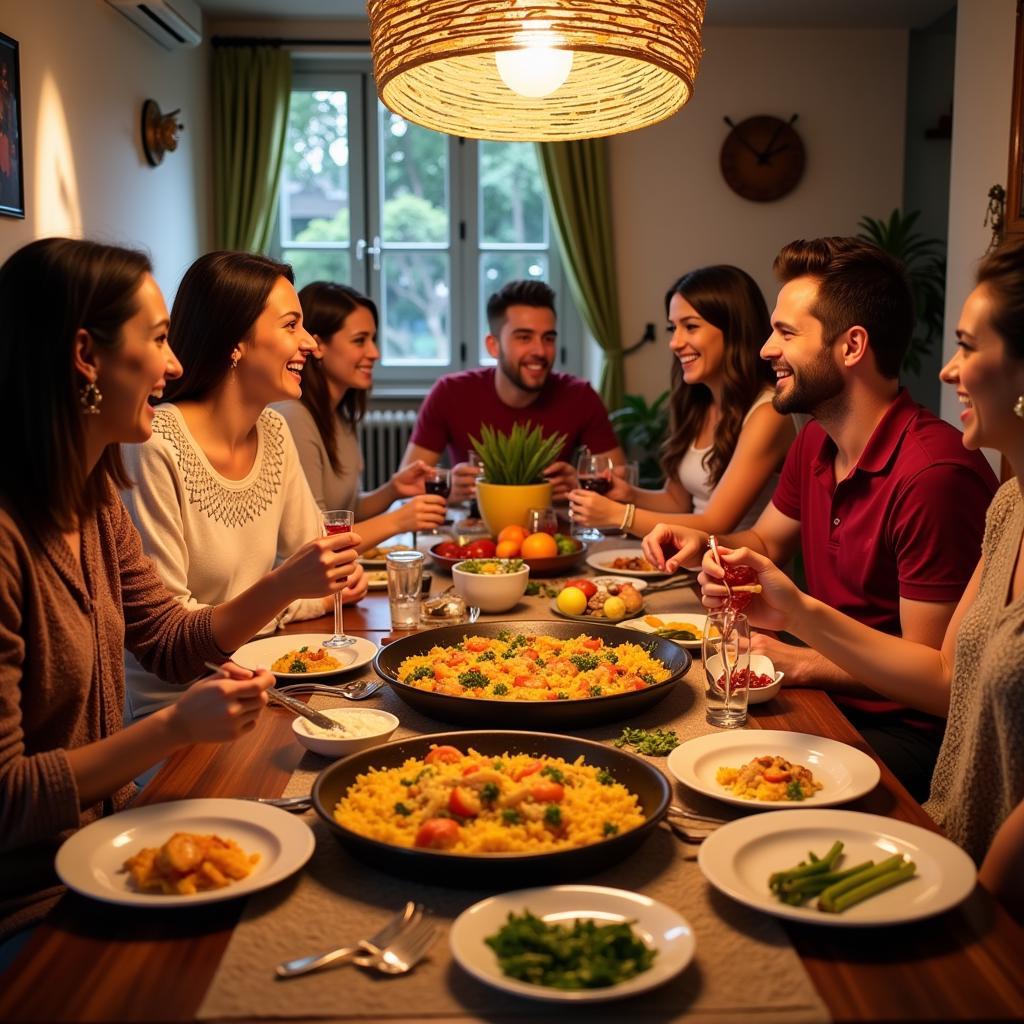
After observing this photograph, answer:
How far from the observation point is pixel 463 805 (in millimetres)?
1217

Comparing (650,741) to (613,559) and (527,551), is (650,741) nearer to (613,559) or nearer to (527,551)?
(527,551)

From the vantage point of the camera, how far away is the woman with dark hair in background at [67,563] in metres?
1.33

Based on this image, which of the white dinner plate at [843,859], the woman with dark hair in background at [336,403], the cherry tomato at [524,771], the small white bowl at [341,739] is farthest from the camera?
the woman with dark hair in background at [336,403]

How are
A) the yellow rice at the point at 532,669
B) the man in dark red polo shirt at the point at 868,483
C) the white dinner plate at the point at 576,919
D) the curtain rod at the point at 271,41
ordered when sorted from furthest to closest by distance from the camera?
the curtain rod at the point at 271,41 → the man in dark red polo shirt at the point at 868,483 → the yellow rice at the point at 532,669 → the white dinner plate at the point at 576,919

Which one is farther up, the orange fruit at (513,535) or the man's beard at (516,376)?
the man's beard at (516,376)

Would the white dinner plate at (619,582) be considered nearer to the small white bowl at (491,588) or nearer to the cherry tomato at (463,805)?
the small white bowl at (491,588)

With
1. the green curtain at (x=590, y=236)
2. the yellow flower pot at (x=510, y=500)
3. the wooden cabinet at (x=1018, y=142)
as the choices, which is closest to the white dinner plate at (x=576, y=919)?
the yellow flower pot at (x=510, y=500)

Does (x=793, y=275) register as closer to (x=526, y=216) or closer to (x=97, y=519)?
(x=97, y=519)

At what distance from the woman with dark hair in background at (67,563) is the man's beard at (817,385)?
1.30 metres

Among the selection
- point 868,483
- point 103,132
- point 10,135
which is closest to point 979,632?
point 868,483

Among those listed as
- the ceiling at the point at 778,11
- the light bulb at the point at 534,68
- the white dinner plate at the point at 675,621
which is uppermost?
the ceiling at the point at 778,11

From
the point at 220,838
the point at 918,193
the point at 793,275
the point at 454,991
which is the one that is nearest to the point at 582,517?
the point at 793,275

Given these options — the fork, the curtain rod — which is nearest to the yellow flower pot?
A: the fork

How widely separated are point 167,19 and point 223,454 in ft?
11.6
